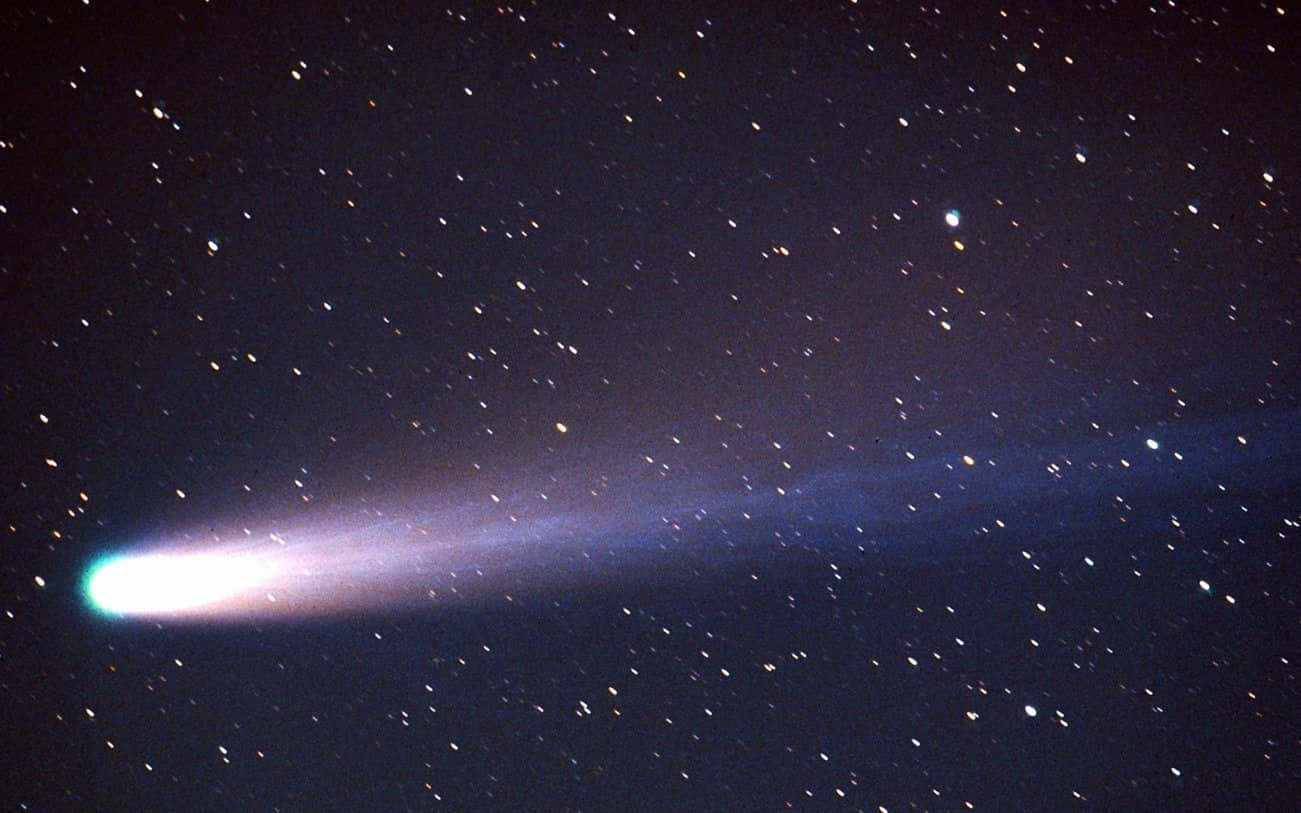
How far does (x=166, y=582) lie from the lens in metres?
1.04

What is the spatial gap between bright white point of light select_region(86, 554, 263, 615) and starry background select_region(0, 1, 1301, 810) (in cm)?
3

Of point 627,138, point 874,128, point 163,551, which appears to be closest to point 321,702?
point 163,551

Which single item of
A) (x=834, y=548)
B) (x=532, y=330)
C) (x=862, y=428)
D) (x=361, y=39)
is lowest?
(x=834, y=548)

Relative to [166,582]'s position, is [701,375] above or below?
above

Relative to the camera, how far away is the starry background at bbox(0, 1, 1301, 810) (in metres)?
0.93

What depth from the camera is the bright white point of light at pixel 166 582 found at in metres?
1.02

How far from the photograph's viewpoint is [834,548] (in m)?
0.98

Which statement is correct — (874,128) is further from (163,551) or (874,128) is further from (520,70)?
(163,551)

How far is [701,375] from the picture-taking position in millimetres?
967

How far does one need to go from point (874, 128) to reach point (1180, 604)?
0.55m

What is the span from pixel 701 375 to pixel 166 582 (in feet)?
1.97

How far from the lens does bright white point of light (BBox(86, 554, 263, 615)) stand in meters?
1.02

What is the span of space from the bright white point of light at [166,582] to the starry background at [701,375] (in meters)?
0.03

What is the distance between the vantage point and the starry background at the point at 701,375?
3.05 ft
